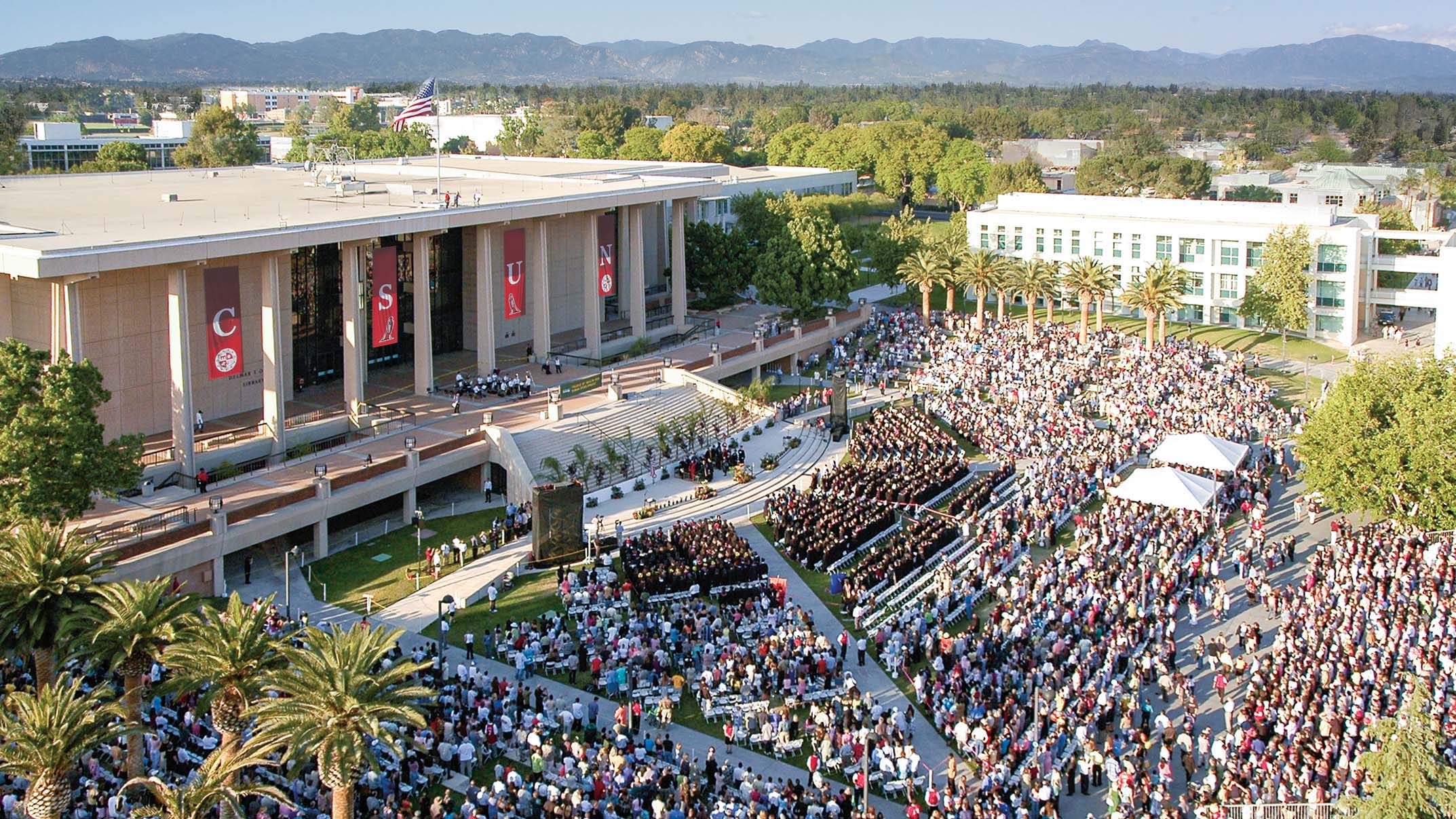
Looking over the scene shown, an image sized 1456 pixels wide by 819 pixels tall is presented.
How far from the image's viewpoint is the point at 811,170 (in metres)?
99.1

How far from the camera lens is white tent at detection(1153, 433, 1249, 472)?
43.2 meters

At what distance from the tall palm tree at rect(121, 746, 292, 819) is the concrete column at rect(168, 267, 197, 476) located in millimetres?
19491

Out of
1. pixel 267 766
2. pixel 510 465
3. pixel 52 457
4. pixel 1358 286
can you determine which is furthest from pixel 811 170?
pixel 267 766

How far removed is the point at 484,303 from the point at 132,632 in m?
30.6

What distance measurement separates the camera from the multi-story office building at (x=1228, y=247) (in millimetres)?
69812

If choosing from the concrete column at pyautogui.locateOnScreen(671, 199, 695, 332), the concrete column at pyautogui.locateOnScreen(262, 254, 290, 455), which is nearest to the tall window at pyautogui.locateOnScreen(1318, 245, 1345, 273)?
the concrete column at pyautogui.locateOnScreen(671, 199, 695, 332)

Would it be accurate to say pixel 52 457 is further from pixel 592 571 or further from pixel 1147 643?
pixel 1147 643

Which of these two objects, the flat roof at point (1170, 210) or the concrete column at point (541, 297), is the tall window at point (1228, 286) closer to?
the flat roof at point (1170, 210)

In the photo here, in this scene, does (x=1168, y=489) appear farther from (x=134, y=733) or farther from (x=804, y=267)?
(x=804, y=267)

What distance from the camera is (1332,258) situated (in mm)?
69750

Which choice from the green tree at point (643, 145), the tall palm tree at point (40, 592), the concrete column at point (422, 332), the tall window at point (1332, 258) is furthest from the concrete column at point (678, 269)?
the green tree at point (643, 145)

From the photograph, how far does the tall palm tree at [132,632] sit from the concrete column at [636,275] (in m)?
38.0

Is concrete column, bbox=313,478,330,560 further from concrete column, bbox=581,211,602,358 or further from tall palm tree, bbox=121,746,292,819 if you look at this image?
concrete column, bbox=581,211,602,358

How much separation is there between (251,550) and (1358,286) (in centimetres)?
5615
